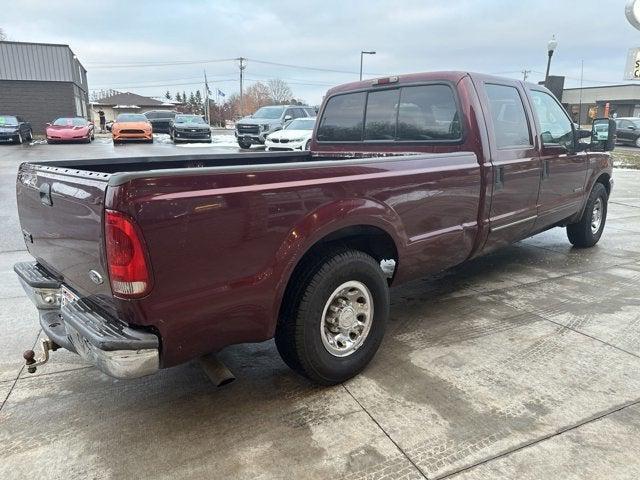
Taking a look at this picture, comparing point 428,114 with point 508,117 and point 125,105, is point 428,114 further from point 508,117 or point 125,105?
point 125,105

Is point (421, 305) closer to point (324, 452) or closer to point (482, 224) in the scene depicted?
point (482, 224)

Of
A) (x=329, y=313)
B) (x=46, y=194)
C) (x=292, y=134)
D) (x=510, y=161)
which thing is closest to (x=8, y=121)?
(x=292, y=134)

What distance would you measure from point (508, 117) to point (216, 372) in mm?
3367

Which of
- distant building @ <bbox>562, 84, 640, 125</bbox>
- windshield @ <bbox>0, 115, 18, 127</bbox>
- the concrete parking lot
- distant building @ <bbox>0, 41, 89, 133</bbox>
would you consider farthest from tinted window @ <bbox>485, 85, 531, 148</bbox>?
distant building @ <bbox>562, 84, 640, 125</bbox>

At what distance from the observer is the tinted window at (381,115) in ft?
14.4

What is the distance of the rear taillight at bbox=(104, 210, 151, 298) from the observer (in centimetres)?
206

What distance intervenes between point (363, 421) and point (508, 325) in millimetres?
1810

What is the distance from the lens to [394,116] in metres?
4.39

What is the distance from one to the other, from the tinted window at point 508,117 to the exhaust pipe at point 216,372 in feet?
9.35

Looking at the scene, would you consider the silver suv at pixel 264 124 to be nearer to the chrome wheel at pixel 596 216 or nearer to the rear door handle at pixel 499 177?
the chrome wheel at pixel 596 216

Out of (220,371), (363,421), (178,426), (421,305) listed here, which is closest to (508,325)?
(421,305)

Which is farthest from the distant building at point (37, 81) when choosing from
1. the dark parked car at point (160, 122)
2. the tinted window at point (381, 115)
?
the tinted window at point (381, 115)

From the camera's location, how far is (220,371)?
2.76 m

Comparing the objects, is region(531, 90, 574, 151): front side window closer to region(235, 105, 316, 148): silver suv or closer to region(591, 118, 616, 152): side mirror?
region(591, 118, 616, 152): side mirror
